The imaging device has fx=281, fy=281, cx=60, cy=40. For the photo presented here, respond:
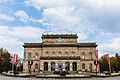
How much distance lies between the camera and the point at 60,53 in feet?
302

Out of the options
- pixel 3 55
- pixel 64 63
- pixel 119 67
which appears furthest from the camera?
pixel 119 67

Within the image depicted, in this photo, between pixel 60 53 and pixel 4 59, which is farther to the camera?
pixel 4 59

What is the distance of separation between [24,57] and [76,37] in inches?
729

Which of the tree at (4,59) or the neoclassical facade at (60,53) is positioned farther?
the tree at (4,59)

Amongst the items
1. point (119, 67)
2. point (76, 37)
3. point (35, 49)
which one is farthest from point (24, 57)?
point (119, 67)

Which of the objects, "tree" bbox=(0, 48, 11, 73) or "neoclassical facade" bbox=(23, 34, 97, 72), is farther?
"tree" bbox=(0, 48, 11, 73)

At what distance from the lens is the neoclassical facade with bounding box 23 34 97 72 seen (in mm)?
90500

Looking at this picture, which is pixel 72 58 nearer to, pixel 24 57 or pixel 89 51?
pixel 89 51

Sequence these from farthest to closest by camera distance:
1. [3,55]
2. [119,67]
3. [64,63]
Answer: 1. [119,67]
2. [3,55]
3. [64,63]

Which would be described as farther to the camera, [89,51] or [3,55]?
[3,55]

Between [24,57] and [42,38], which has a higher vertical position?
[42,38]

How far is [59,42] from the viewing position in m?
92.3

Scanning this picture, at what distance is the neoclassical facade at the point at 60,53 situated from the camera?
297ft

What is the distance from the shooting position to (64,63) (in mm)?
90125
